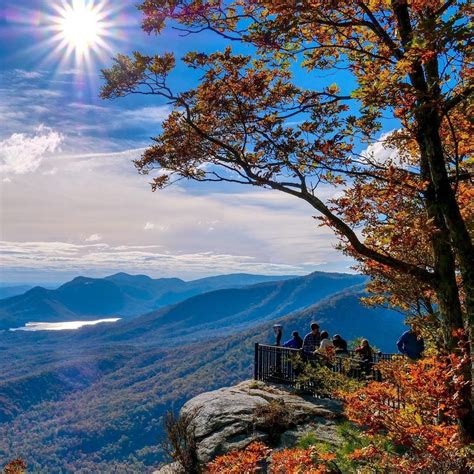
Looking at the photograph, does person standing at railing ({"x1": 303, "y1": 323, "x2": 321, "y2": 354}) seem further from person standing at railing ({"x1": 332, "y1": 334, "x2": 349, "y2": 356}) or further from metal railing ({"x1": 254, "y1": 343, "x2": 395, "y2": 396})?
person standing at railing ({"x1": 332, "y1": 334, "x2": 349, "y2": 356})

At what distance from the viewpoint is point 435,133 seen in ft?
22.4

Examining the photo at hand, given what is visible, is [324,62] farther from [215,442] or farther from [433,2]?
[215,442]

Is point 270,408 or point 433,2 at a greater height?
point 433,2

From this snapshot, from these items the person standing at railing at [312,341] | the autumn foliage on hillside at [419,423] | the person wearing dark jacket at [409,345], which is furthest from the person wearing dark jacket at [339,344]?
the autumn foliage on hillside at [419,423]

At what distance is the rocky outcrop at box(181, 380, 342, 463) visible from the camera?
462 inches

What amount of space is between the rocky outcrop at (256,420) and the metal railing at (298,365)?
1.10m

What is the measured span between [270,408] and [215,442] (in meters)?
1.74

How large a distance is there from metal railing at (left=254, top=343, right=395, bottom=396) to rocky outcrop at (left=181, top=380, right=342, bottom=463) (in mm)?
1102

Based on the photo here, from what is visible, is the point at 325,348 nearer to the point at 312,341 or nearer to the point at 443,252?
the point at 312,341

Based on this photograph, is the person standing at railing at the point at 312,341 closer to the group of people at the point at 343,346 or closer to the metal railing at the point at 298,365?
the group of people at the point at 343,346

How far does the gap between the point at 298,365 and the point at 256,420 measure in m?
4.27

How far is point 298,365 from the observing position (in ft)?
53.5

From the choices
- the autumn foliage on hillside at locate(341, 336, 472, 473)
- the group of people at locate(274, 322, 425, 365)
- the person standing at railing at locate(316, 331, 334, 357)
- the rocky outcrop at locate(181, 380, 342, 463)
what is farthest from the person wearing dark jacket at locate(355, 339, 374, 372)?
the autumn foliage on hillside at locate(341, 336, 472, 473)

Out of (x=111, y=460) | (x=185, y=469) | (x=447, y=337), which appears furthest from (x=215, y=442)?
(x=111, y=460)
